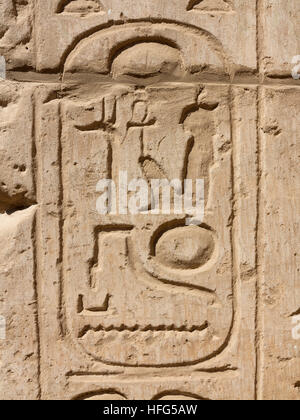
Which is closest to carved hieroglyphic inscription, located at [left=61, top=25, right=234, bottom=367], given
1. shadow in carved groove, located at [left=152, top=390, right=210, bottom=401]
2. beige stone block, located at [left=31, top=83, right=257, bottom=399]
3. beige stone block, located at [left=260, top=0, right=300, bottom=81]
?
beige stone block, located at [left=31, top=83, right=257, bottom=399]

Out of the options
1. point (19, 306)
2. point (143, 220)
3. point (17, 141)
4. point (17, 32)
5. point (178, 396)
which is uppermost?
point (17, 32)

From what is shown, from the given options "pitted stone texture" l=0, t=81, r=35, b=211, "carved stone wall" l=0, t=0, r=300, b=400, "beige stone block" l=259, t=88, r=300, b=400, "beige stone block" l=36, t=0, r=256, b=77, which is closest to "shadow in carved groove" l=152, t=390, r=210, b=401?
"carved stone wall" l=0, t=0, r=300, b=400

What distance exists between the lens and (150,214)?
7.22 feet

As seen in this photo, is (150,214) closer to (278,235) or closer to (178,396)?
(278,235)

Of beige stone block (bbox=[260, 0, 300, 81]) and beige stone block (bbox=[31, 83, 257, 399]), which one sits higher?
beige stone block (bbox=[260, 0, 300, 81])

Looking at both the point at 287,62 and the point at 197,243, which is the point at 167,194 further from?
the point at 287,62

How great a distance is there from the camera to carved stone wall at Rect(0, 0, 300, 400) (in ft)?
7.14

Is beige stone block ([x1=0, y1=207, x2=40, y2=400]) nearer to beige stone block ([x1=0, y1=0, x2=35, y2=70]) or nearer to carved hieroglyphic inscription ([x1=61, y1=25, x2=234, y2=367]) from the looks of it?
carved hieroglyphic inscription ([x1=61, y1=25, x2=234, y2=367])

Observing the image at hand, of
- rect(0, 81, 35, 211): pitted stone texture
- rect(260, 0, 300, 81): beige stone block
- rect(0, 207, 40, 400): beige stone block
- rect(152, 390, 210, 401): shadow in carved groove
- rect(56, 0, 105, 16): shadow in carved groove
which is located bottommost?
rect(152, 390, 210, 401): shadow in carved groove

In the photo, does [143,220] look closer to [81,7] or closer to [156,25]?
[156,25]

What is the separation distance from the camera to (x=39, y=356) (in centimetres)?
218

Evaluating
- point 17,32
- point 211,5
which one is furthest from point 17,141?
point 211,5

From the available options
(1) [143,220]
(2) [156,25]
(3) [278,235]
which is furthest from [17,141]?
(3) [278,235]

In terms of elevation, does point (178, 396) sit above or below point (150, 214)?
below
